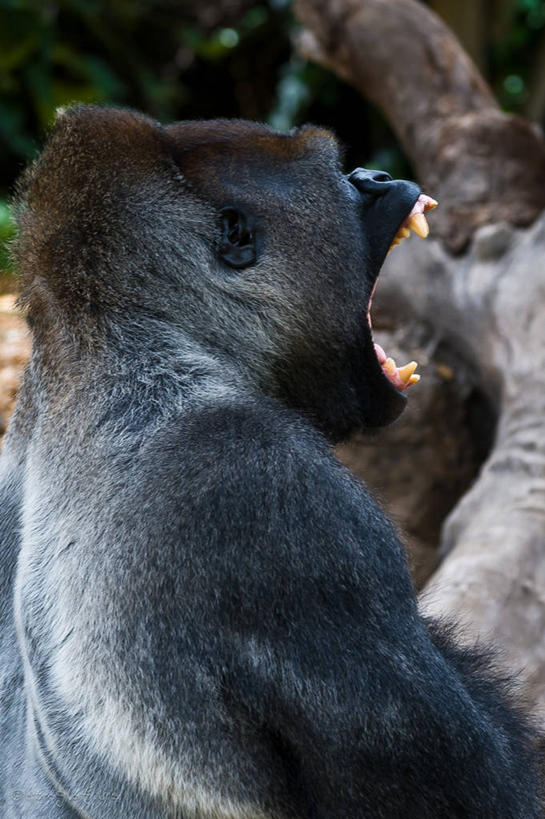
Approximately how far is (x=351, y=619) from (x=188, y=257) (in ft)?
2.64

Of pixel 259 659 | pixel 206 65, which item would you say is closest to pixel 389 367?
pixel 259 659

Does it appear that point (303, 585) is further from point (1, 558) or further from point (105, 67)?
point (105, 67)

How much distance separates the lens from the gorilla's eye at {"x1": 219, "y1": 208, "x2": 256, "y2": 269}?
81.5 inches

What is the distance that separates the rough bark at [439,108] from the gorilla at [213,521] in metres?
2.30

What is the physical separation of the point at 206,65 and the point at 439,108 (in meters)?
6.81

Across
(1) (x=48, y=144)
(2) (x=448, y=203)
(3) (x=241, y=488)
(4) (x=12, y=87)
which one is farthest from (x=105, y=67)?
(3) (x=241, y=488)

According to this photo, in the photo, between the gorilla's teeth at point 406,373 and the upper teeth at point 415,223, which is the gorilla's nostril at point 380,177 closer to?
the upper teeth at point 415,223

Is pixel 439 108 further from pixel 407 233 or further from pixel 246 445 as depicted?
pixel 246 445

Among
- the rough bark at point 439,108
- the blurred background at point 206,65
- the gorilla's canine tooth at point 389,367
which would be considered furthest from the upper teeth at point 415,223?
the blurred background at point 206,65

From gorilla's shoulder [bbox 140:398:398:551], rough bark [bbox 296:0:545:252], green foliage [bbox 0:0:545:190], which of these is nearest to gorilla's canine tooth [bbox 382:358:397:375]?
gorilla's shoulder [bbox 140:398:398:551]

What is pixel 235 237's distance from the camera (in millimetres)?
2080

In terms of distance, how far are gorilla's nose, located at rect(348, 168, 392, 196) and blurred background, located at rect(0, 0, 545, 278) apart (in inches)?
280

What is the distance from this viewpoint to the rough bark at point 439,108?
446 centimetres

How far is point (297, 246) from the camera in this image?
6.95ft
